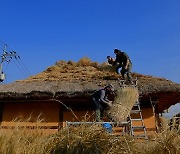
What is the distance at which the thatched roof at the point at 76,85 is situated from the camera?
355 inches

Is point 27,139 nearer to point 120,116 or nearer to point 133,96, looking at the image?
point 120,116

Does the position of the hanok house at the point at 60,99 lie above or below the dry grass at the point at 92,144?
above

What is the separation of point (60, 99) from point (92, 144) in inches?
247

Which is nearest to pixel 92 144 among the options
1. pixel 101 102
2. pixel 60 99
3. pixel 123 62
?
pixel 101 102

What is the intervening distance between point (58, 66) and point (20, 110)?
3742 millimetres

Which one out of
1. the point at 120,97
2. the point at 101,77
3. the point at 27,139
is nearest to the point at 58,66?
the point at 101,77

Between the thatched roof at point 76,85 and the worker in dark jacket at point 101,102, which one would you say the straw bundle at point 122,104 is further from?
the thatched roof at point 76,85

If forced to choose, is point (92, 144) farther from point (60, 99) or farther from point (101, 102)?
point (60, 99)

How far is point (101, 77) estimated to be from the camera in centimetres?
1070

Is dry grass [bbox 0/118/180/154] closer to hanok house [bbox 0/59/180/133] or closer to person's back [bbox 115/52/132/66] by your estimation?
hanok house [bbox 0/59/180/133]

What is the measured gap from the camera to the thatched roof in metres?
9.02

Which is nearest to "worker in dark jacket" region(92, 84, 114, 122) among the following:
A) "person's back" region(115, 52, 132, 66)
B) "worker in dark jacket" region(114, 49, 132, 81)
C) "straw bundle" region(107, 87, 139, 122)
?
"straw bundle" region(107, 87, 139, 122)

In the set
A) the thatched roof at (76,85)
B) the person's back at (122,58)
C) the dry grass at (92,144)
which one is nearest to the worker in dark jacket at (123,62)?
the person's back at (122,58)

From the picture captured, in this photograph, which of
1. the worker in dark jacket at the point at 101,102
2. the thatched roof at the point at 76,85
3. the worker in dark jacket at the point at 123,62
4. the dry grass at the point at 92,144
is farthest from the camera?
the worker in dark jacket at the point at 123,62
